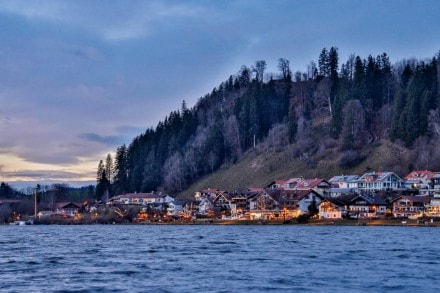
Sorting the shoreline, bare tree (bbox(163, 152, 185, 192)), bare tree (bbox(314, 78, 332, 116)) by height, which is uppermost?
bare tree (bbox(314, 78, 332, 116))

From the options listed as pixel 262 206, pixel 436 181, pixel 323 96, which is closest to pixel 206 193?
pixel 262 206

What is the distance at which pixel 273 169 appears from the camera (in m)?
156

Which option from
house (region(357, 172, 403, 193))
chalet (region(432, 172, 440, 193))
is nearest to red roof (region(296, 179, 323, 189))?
house (region(357, 172, 403, 193))

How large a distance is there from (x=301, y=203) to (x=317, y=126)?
35470 mm

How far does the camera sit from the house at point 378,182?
132m

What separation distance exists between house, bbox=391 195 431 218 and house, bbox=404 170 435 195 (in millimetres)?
7037

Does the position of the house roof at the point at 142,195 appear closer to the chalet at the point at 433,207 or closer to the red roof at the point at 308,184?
the red roof at the point at 308,184

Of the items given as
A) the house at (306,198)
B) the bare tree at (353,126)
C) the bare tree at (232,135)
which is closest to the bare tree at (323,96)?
the bare tree at (353,126)

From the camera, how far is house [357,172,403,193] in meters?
132

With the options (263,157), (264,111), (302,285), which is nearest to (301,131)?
(263,157)

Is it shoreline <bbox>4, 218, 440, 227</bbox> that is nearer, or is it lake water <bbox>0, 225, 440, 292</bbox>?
lake water <bbox>0, 225, 440, 292</bbox>

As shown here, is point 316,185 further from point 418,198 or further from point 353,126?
point 418,198

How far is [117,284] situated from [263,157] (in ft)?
421

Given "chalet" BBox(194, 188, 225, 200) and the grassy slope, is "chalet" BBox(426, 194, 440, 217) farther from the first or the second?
"chalet" BBox(194, 188, 225, 200)
